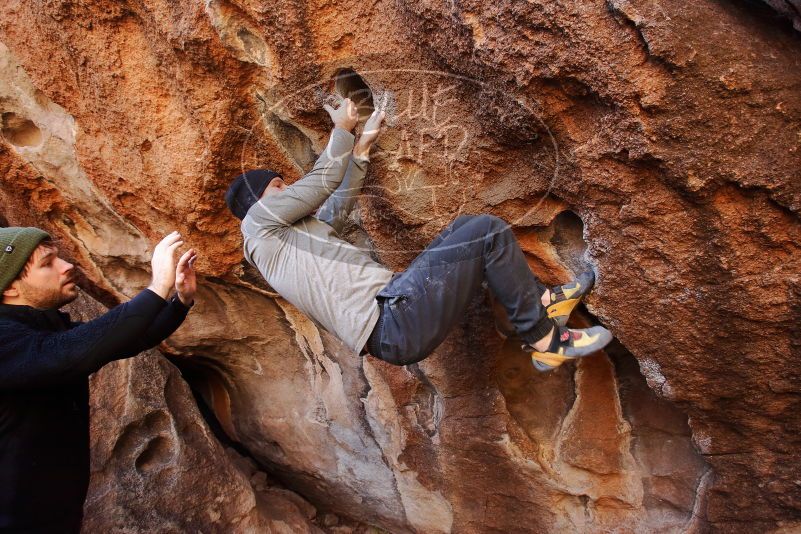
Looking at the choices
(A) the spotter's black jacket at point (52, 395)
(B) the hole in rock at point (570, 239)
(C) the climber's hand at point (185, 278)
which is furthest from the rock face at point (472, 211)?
(A) the spotter's black jacket at point (52, 395)

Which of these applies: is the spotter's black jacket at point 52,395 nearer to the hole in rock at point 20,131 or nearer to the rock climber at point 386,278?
the rock climber at point 386,278

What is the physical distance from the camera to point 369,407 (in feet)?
9.87

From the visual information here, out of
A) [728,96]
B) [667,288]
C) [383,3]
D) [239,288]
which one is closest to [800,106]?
[728,96]

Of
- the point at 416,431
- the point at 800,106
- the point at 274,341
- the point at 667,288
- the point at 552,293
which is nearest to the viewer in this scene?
the point at 800,106

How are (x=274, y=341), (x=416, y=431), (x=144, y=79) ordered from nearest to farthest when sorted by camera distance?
(x=144, y=79)
(x=416, y=431)
(x=274, y=341)

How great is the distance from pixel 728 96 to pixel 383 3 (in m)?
1.07

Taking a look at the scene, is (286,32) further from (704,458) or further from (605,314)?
(704,458)

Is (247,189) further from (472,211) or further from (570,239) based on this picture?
(570,239)

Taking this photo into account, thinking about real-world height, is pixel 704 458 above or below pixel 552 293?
below

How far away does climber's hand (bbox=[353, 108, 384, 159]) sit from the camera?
199cm

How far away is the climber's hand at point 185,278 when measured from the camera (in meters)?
1.81

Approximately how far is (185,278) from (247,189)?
40 centimetres

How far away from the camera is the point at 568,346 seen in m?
1.95

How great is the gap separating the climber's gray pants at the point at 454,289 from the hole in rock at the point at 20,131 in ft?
6.00
